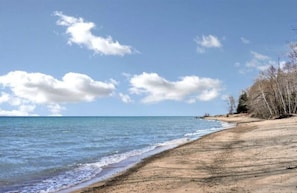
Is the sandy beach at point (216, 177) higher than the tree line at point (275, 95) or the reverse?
the reverse

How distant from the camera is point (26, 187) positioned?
14.4 meters

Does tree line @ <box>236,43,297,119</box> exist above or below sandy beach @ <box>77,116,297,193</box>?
above

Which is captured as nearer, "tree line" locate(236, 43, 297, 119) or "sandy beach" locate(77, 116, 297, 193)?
"sandy beach" locate(77, 116, 297, 193)

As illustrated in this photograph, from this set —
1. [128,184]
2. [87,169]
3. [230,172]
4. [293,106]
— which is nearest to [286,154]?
[230,172]

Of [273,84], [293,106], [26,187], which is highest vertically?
[273,84]

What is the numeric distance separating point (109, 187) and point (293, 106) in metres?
61.9

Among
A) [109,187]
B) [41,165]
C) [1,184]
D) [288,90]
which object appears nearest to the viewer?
[109,187]

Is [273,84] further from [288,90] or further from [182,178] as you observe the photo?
[182,178]

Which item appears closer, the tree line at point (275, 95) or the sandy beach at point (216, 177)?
the sandy beach at point (216, 177)

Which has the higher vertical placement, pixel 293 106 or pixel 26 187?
pixel 293 106

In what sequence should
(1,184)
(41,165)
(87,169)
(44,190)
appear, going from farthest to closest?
(41,165)
(87,169)
(1,184)
(44,190)

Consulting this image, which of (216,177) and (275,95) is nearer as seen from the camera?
(216,177)

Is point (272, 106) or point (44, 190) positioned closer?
point (44, 190)

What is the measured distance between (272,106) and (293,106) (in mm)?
3804
